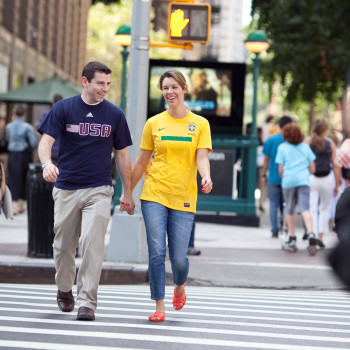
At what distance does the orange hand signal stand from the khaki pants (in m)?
4.24

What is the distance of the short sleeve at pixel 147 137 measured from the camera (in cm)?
688

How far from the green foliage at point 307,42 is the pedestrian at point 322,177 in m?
6.87

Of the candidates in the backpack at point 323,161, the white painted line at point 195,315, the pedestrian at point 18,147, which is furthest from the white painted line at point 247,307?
the pedestrian at point 18,147

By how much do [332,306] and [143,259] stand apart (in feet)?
9.84

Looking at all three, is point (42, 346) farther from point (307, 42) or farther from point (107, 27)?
point (107, 27)

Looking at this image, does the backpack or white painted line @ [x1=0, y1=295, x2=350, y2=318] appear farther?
the backpack

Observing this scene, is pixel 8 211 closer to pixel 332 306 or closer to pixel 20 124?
pixel 332 306

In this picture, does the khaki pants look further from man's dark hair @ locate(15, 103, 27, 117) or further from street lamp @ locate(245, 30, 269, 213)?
street lamp @ locate(245, 30, 269, 213)

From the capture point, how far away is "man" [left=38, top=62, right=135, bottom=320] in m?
6.81

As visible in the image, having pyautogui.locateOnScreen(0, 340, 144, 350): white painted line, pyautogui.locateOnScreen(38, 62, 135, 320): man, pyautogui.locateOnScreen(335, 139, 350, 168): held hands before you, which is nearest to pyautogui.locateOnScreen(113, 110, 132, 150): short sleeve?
pyautogui.locateOnScreen(38, 62, 135, 320): man

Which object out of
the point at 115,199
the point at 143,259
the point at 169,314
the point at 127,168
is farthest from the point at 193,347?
the point at 115,199

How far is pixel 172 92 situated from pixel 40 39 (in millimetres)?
34649

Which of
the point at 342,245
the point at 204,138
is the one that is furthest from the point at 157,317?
the point at 342,245

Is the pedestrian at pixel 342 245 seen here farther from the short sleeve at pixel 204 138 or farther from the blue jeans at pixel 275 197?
the blue jeans at pixel 275 197
